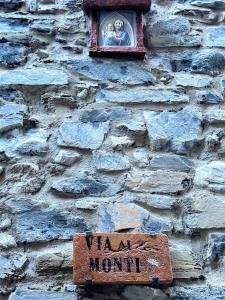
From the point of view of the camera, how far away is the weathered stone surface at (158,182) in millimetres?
1615

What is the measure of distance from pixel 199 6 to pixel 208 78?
394 millimetres

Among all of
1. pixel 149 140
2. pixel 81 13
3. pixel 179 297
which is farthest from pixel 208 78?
pixel 179 297

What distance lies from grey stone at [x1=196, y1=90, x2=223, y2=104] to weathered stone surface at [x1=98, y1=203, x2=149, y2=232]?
52 cm

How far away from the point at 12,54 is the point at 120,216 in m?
0.81

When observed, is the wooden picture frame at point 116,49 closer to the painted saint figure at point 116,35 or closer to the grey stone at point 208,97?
the painted saint figure at point 116,35

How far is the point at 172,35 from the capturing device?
2035mm

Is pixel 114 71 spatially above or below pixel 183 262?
above

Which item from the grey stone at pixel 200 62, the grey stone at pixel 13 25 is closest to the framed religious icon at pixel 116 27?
the grey stone at pixel 200 62

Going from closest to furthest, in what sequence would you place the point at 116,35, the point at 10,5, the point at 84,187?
the point at 84,187 < the point at 116,35 < the point at 10,5

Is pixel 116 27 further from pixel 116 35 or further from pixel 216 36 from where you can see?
pixel 216 36

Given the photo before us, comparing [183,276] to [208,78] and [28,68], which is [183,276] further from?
[28,68]

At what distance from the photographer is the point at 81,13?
2072mm

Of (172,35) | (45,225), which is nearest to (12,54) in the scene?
(172,35)

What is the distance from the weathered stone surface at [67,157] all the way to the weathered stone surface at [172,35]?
2.01 feet
